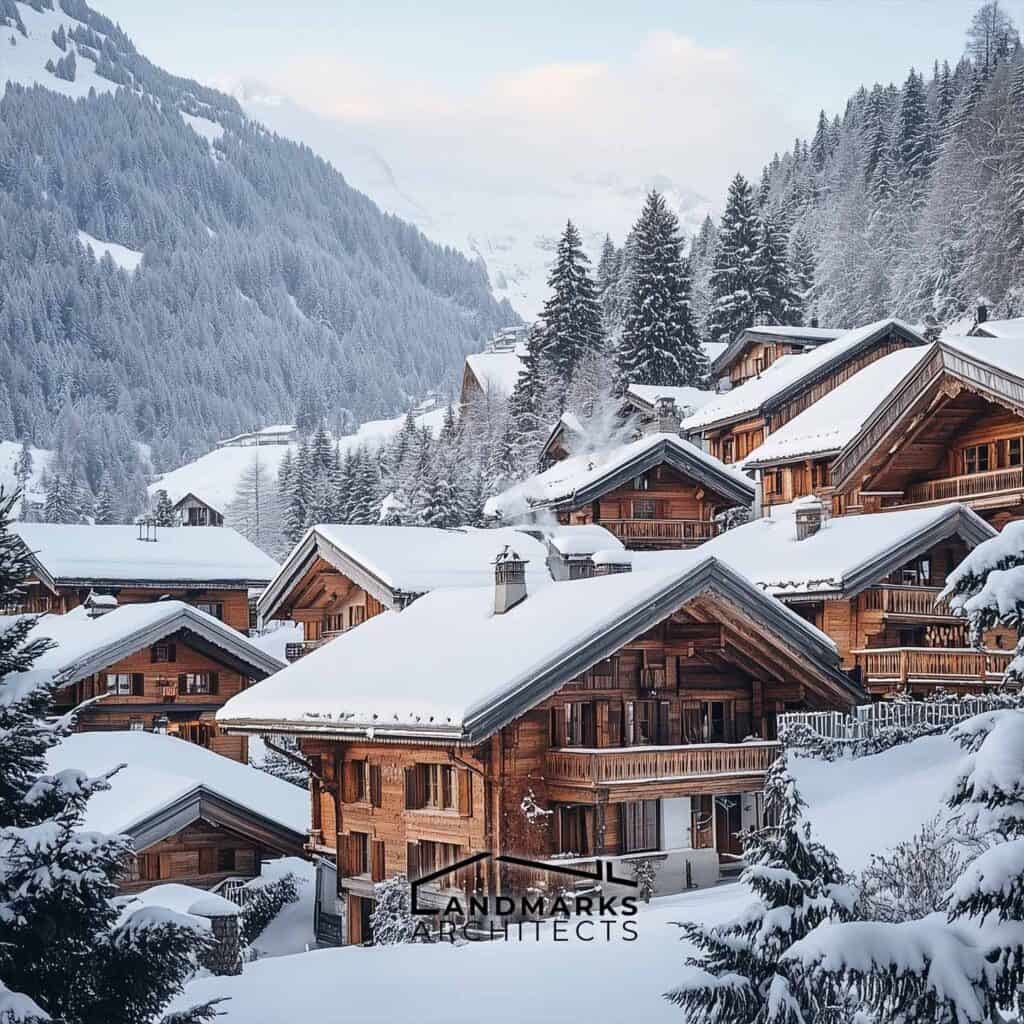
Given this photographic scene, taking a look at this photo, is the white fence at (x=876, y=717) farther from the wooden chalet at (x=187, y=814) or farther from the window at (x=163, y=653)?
the window at (x=163, y=653)

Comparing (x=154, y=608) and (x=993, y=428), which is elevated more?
(x=993, y=428)

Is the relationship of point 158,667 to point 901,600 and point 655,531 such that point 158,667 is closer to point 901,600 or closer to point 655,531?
point 655,531

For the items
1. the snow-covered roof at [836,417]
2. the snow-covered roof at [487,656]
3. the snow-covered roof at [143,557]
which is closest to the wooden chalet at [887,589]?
the snow-covered roof at [487,656]

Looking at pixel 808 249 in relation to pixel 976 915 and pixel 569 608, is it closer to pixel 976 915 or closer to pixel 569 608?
pixel 569 608

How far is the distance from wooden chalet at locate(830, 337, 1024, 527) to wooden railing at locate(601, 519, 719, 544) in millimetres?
8481

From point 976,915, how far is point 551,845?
2125cm

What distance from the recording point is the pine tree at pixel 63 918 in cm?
1227

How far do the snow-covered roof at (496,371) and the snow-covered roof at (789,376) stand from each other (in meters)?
52.7

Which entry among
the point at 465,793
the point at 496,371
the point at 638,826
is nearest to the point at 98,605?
the point at 465,793

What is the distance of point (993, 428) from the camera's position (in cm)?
4338

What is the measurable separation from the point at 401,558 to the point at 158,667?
10.3 m

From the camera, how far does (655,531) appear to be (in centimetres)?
5462

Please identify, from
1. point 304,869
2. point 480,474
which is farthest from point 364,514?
point 304,869

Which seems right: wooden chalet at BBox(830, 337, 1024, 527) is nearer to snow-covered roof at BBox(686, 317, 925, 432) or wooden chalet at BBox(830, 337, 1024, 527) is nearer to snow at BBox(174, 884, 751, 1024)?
snow-covered roof at BBox(686, 317, 925, 432)
